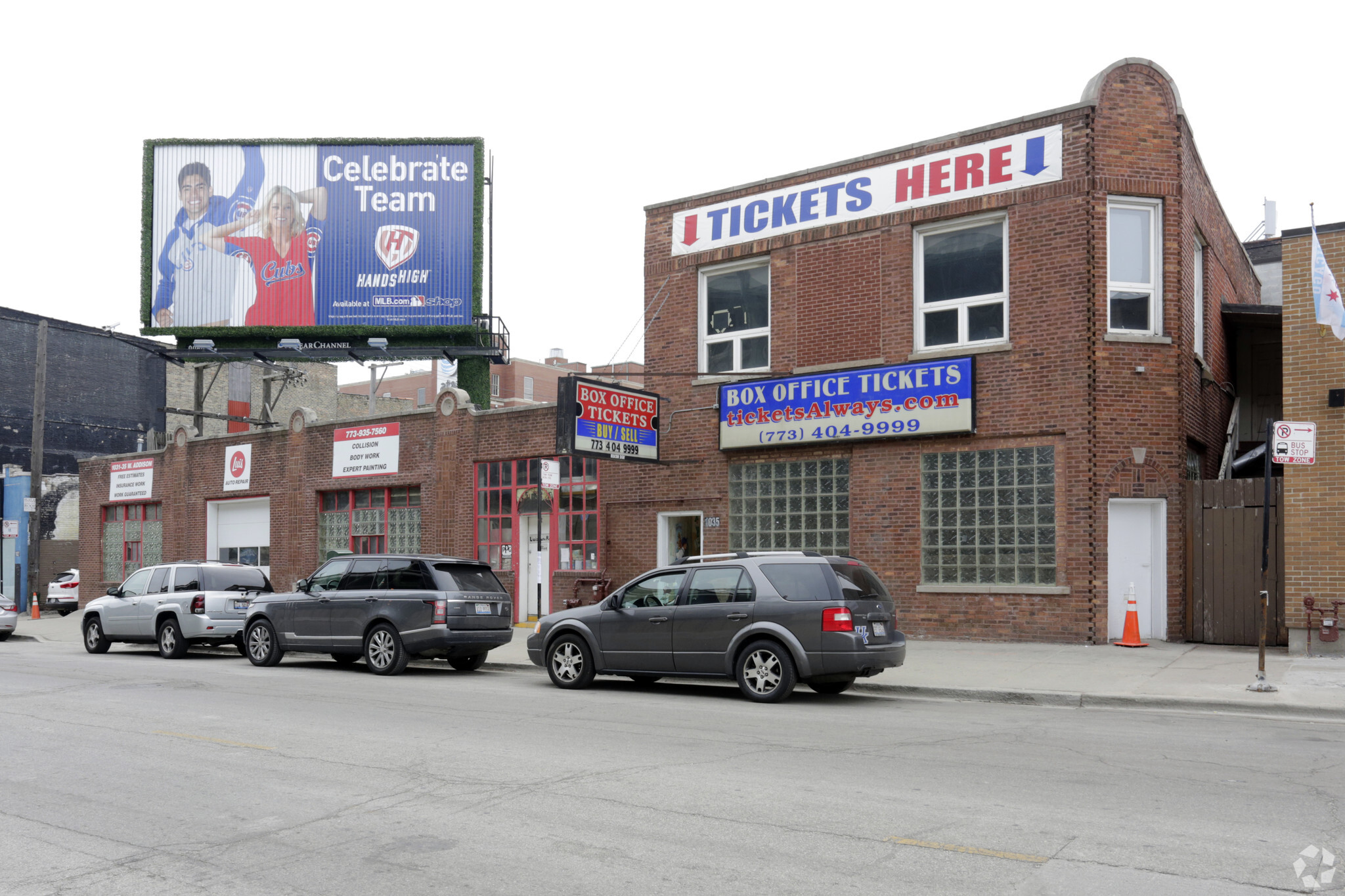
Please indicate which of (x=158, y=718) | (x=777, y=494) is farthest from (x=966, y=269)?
(x=158, y=718)

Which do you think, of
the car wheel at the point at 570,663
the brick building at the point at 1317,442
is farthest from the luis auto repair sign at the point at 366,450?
the brick building at the point at 1317,442

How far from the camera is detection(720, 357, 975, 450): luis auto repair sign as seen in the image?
17938mm

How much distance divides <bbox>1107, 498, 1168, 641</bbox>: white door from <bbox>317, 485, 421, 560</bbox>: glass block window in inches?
603

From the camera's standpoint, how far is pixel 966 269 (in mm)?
18406

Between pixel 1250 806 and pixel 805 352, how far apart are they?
1348cm

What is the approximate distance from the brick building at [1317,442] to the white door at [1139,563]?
1.81 meters

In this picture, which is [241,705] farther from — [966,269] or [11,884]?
[966,269]

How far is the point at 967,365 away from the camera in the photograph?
17781 mm

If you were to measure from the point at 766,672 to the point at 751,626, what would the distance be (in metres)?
0.53

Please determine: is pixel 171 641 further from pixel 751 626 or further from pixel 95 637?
pixel 751 626

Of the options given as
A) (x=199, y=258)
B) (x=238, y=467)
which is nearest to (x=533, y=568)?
(x=238, y=467)

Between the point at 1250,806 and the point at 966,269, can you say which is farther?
the point at 966,269

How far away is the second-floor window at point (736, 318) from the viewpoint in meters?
20.6

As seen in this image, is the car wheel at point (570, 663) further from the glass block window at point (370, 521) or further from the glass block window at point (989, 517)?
the glass block window at point (370, 521)
